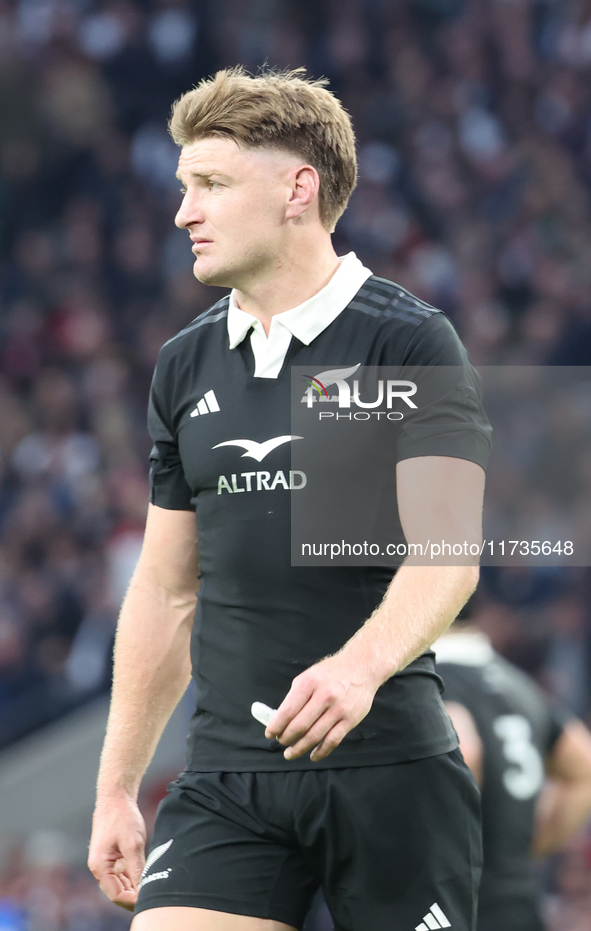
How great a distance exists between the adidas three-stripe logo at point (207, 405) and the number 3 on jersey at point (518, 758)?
133 centimetres

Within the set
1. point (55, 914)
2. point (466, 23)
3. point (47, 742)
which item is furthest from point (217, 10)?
point (55, 914)

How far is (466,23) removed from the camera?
10.4 meters

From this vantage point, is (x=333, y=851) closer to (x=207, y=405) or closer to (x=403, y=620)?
(x=403, y=620)

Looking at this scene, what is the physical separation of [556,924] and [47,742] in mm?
3019

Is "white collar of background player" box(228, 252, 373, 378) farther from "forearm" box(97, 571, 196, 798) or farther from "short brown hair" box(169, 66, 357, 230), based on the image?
"forearm" box(97, 571, 196, 798)

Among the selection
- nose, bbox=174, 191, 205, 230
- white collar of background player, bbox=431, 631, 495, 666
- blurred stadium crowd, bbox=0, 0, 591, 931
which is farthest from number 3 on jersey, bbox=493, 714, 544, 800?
blurred stadium crowd, bbox=0, 0, 591, 931

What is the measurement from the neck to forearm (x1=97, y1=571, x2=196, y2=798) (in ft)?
2.07

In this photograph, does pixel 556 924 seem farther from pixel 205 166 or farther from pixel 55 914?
pixel 205 166

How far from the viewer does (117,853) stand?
231 cm

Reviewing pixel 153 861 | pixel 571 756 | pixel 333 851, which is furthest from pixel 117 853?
pixel 571 756

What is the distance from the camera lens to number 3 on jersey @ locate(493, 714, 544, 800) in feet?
10.2

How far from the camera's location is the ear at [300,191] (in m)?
2.38

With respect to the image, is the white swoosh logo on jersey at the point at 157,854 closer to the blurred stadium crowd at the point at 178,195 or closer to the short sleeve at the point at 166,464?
the short sleeve at the point at 166,464

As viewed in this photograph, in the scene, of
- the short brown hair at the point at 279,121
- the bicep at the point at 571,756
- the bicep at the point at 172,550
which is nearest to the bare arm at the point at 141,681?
the bicep at the point at 172,550
